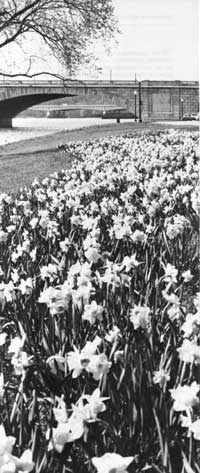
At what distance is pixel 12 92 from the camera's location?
64.4m

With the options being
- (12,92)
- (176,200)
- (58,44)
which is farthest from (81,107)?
(176,200)

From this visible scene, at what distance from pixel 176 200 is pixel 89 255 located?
2413mm

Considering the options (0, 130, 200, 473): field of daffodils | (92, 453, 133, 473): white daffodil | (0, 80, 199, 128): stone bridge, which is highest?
(0, 80, 199, 128): stone bridge

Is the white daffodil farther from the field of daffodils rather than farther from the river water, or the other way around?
the river water

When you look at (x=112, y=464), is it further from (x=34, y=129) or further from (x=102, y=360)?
(x=34, y=129)

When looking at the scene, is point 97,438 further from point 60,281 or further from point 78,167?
point 78,167

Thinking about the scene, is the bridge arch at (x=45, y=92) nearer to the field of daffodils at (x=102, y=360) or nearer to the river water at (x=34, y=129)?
the river water at (x=34, y=129)

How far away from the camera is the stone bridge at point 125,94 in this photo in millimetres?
65312

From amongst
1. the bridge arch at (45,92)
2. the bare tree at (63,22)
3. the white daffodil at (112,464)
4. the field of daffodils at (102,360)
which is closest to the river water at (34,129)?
the bridge arch at (45,92)

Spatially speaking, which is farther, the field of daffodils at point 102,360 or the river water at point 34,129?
the river water at point 34,129

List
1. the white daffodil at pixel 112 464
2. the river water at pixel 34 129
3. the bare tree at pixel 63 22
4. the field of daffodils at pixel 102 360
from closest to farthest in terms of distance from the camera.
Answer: the white daffodil at pixel 112 464 → the field of daffodils at pixel 102 360 → the bare tree at pixel 63 22 → the river water at pixel 34 129

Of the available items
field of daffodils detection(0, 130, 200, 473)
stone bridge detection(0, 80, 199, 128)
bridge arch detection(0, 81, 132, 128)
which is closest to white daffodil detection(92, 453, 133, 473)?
field of daffodils detection(0, 130, 200, 473)

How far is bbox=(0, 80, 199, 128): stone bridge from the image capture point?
214 feet

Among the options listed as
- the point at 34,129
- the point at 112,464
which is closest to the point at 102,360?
the point at 112,464
